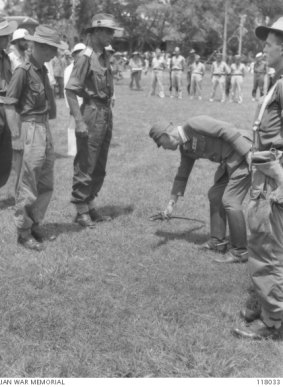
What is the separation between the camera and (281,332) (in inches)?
157

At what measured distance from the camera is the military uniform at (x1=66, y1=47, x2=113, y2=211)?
591 centimetres

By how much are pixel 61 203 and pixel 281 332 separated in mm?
4011

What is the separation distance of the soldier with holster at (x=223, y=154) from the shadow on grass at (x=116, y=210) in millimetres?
1489

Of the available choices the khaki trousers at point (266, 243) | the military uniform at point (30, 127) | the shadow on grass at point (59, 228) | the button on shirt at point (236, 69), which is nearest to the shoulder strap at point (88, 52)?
the military uniform at point (30, 127)

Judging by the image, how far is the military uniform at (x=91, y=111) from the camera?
591cm

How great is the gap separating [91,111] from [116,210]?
1583 mm

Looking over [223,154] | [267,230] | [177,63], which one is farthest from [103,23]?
[177,63]

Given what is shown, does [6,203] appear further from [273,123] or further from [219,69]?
[219,69]

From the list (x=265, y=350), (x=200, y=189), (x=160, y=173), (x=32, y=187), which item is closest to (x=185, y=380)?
(x=265, y=350)

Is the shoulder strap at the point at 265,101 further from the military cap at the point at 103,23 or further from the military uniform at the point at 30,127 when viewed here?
the military cap at the point at 103,23

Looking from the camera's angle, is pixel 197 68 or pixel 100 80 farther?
pixel 197 68

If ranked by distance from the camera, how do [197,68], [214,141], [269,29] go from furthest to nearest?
1. [197,68]
2. [214,141]
3. [269,29]

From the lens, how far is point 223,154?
5352mm

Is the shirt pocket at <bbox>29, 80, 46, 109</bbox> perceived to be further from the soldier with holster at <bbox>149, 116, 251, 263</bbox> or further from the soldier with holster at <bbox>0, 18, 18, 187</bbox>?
the soldier with holster at <bbox>149, 116, 251, 263</bbox>
